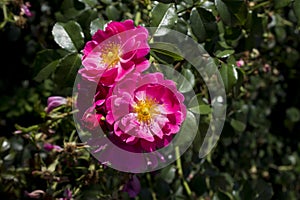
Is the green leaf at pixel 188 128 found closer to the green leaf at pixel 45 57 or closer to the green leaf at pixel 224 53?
the green leaf at pixel 224 53

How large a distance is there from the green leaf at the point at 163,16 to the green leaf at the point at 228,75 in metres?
0.17

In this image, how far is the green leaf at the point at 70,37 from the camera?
1136 millimetres

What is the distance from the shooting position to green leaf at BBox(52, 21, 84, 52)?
1136 mm

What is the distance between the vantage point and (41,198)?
1.35 meters

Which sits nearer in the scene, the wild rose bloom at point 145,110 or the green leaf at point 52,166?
the wild rose bloom at point 145,110

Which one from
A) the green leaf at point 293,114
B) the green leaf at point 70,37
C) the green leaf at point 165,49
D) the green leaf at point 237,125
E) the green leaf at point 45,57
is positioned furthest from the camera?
the green leaf at point 293,114

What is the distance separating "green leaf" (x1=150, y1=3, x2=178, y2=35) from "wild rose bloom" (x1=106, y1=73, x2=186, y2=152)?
0.57 feet

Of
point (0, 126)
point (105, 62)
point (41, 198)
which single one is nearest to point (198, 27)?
point (105, 62)

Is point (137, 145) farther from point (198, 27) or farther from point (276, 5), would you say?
point (276, 5)

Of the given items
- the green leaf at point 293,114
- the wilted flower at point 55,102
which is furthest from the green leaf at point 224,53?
the green leaf at point 293,114

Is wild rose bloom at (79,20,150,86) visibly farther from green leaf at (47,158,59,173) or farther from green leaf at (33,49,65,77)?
green leaf at (47,158,59,173)

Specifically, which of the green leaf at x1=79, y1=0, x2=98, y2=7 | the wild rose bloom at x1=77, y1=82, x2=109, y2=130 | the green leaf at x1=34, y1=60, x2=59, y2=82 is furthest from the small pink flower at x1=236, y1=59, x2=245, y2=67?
the wild rose bloom at x1=77, y1=82, x2=109, y2=130

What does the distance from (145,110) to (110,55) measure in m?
0.12

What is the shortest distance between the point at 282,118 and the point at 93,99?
69.7 inches
